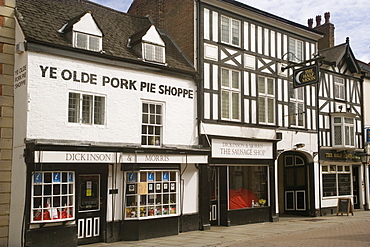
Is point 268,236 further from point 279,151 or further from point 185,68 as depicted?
point 185,68

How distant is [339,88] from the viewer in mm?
23312

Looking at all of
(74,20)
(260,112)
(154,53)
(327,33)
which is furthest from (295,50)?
(74,20)

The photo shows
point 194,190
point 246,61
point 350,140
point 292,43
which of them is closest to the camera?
point 194,190

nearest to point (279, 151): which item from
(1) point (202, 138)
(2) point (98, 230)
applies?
(1) point (202, 138)

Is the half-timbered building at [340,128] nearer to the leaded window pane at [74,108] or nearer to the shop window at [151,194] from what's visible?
the shop window at [151,194]

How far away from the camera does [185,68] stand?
16094 millimetres

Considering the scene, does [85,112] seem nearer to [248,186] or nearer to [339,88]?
[248,186]

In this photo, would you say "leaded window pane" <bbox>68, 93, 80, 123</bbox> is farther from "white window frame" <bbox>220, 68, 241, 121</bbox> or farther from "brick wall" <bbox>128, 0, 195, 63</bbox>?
"white window frame" <bbox>220, 68, 241, 121</bbox>

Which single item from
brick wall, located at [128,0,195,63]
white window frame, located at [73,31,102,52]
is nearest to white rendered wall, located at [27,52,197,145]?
white window frame, located at [73,31,102,52]

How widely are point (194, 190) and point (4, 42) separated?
8.18m

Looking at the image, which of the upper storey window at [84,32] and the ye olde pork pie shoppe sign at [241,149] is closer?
the upper storey window at [84,32]

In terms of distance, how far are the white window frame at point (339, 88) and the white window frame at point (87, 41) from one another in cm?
1416

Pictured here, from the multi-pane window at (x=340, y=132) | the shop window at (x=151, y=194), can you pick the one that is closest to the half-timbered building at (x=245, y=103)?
the shop window at (x=151, y=194)

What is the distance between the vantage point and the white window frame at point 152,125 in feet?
48.3
